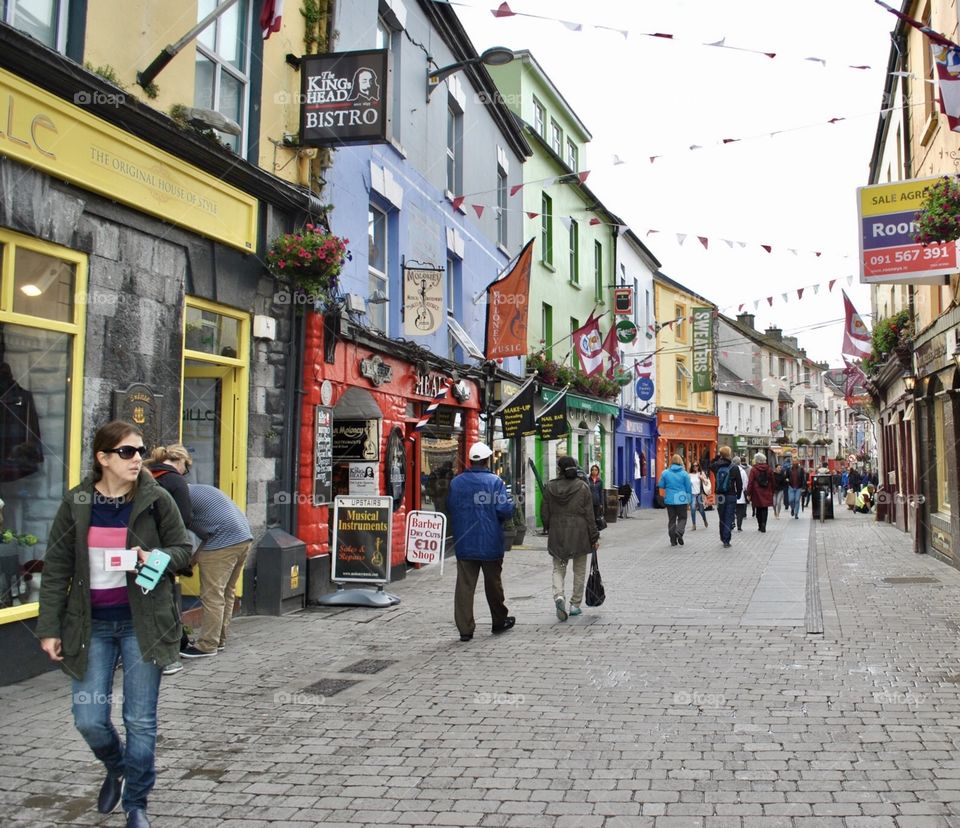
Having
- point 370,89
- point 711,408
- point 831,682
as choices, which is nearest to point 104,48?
point 370,89

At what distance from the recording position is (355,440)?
1301 cm

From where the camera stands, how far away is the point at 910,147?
54.2 feet

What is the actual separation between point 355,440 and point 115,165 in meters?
6.22

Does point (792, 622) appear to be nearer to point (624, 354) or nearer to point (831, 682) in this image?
point (831, 682)

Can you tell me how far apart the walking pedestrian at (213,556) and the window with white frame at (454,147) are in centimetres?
1051

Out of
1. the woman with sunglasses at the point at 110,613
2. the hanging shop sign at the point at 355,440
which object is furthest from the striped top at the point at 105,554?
the hanging shop sign at the point at 355,440

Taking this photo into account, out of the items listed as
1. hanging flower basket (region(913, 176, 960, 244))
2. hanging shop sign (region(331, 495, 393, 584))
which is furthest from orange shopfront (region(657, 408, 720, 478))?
hanging shop sign (region(331, 495, 393, 584))

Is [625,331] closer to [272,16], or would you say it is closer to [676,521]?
[676,521]

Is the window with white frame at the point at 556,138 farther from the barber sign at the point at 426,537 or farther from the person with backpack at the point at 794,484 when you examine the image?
the barber sign at the point at 426,537

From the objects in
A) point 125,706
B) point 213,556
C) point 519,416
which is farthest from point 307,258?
point 519,416

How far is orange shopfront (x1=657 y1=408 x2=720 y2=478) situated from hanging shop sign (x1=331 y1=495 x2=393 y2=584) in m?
27.4

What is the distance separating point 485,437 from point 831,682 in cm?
1242

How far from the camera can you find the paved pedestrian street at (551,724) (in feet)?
13.8

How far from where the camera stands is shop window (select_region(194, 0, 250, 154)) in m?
9.01
